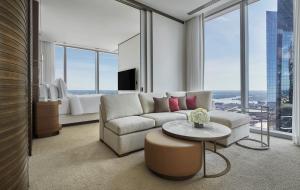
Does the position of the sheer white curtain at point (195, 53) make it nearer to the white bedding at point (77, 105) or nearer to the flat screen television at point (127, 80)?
the flat screen television at point (127, 80)

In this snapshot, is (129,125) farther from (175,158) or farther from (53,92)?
(53,92)

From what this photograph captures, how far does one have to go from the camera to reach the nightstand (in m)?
3.22

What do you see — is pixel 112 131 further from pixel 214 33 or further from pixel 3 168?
pixel 214 33

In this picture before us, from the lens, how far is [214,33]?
4.59 metres

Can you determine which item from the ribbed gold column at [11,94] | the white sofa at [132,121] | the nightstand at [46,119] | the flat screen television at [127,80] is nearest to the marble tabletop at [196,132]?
the white sofa at [132,121]

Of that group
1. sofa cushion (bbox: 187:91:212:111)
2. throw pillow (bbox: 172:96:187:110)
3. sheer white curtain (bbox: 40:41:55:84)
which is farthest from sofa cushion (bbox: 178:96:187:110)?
sheer white curtain (bbox: 40:41:55:84)

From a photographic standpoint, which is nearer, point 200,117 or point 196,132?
point 196,132

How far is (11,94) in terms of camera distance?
3.49 ft

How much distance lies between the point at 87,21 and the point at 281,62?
5025mm

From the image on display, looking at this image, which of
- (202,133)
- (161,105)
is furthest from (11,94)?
(161,105)

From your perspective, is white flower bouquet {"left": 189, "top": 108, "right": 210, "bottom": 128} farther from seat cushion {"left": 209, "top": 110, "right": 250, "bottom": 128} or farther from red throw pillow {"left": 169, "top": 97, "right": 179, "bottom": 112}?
red throw pillow {"left": 169, "top": 97, "right": 179, "bottom": 112}

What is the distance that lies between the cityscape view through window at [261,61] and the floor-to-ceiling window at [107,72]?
544 cm

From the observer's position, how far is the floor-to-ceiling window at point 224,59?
3994 mm

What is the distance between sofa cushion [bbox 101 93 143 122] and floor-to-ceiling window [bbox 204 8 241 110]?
239 centimetres
